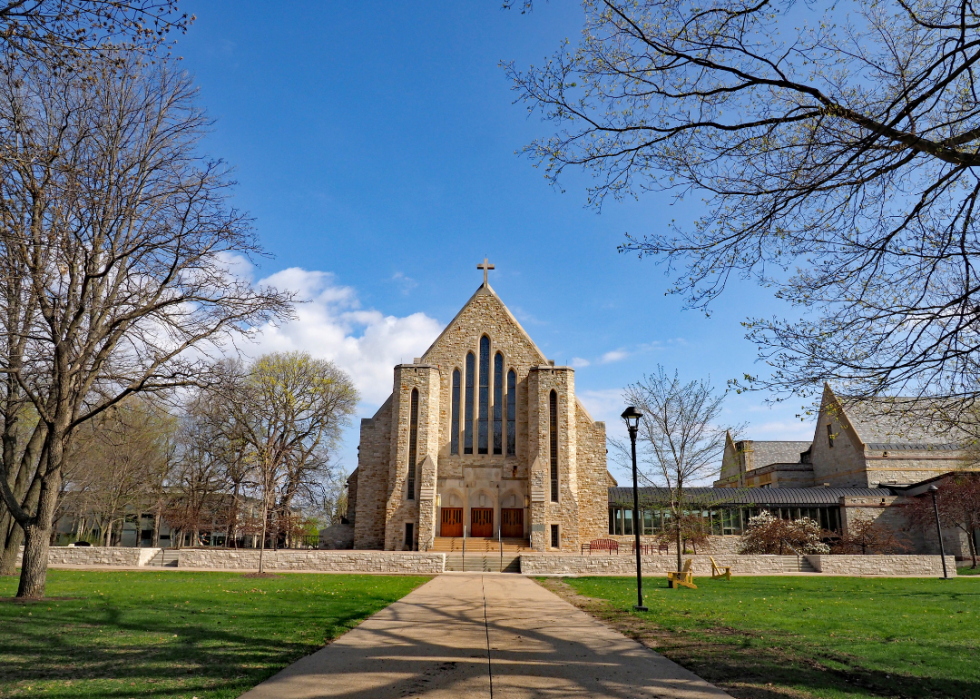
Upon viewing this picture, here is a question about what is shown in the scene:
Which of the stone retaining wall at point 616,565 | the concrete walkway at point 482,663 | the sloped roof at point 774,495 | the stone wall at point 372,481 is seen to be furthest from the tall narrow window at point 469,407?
the concrete walkway at point 482,663

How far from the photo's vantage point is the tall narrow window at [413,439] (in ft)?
109

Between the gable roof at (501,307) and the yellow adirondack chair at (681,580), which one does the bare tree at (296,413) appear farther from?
the yellow adirondack chair at (681,580)

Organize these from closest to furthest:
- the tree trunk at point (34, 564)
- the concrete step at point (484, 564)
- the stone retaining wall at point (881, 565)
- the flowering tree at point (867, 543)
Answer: the tree trunk at point (34, 564) < the stone retaining wall at point (881, 565) < the concrete step at point (484, 564) < the flowering tree at point (867, 543)

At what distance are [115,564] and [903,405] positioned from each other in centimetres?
2858

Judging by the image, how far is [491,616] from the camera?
11.5 m

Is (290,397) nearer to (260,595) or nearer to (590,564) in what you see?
(590,564)

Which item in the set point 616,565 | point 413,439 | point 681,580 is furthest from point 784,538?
point 413,439

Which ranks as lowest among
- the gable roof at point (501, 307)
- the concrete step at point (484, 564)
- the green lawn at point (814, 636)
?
the concrete step at point (484, 564)

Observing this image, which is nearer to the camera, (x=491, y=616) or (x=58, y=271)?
(x=491, y=616)

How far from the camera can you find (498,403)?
36.2 m

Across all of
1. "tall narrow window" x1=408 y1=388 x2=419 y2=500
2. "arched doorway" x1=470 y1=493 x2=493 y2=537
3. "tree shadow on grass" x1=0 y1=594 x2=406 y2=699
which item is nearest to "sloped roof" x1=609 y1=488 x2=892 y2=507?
"arched doorway" x1=470 y1=493 x2=493 y2=537

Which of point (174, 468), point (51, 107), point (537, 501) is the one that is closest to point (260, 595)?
point (51, 107)

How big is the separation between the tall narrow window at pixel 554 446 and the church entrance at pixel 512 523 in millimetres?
2423

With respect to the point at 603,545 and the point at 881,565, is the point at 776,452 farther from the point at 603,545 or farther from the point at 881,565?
the point at 881,565
